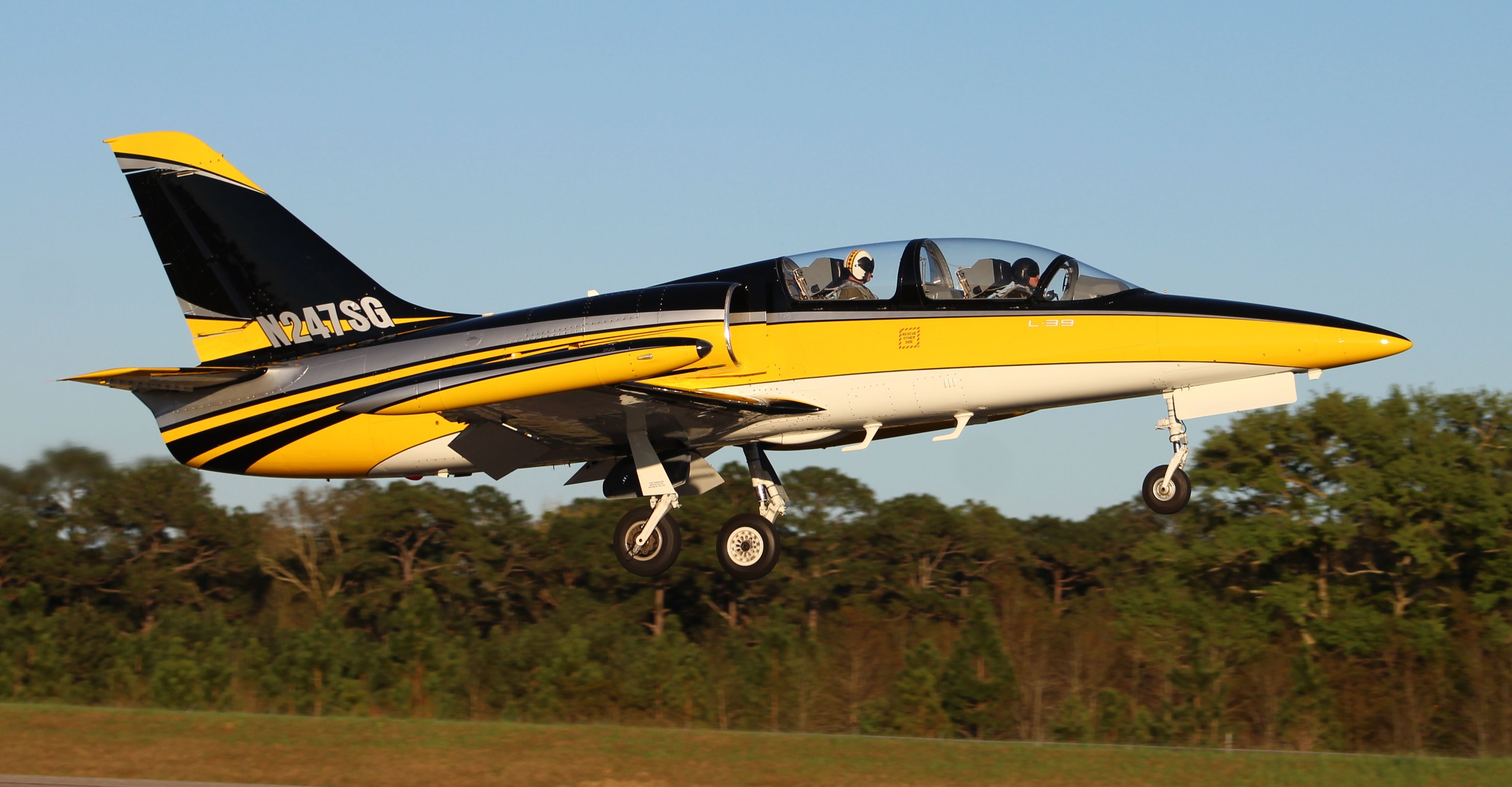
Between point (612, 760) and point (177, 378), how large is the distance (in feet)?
21.1

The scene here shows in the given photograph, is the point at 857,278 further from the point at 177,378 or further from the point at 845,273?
the point at 177,378

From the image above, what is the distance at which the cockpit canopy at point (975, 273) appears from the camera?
44.7 feet

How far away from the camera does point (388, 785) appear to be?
12.0 metres

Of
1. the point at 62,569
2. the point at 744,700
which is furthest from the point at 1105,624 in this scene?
the point at 62,569

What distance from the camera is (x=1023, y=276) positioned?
1366 cm

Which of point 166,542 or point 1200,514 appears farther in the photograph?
point 166,542

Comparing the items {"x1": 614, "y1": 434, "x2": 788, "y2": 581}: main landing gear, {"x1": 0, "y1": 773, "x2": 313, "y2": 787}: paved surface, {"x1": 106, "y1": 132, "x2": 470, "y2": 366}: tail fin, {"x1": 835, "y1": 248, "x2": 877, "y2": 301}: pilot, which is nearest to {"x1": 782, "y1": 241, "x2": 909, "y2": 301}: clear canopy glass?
{"x1": 835, "y1": 248, "x2": 877, "y2": 301}: pilot

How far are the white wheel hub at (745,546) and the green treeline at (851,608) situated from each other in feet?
36.9

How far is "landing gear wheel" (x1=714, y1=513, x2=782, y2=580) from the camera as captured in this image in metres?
15.6

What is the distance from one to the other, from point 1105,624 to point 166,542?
2805 cm

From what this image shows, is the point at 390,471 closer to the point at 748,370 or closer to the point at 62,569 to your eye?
the point at 748,370

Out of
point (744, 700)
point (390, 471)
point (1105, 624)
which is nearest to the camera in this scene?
point (390, 471)

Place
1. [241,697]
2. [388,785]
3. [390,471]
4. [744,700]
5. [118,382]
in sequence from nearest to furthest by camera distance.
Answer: [388,785] < [118,382] < [390,471] < [241,697] < [744,700]

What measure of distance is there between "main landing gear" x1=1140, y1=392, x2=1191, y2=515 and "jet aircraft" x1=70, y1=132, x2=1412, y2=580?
24mm
